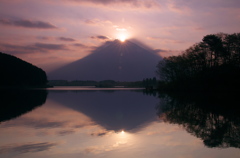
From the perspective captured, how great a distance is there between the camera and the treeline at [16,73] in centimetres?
11306

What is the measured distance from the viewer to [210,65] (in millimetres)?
57969

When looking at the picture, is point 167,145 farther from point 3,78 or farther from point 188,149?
point 3,78

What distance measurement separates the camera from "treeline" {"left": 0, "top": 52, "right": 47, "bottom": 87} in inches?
4451

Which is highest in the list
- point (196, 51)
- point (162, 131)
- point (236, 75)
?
point (196, 51)

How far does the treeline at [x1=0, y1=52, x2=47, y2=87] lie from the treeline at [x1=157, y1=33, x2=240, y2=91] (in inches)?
3026

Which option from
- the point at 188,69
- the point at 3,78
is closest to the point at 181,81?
the point at 188,69

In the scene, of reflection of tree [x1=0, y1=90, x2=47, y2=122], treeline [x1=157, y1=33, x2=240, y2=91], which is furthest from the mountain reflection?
treeline [x1=157, y1=33, x2=240, y2=91]

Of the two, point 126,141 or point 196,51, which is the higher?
point 196,51

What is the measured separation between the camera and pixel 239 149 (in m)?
8.48

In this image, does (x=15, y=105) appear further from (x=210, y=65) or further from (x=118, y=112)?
(x=210, y=65)

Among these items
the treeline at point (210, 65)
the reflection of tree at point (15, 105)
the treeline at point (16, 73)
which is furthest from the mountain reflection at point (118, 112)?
the treeline at point (16, 73)

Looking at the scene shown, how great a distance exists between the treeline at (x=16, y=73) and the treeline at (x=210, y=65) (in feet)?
252

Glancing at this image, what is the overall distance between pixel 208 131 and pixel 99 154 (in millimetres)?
6132

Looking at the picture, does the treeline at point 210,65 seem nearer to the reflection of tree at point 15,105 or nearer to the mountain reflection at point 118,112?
the mountain reflection at point 118,112
